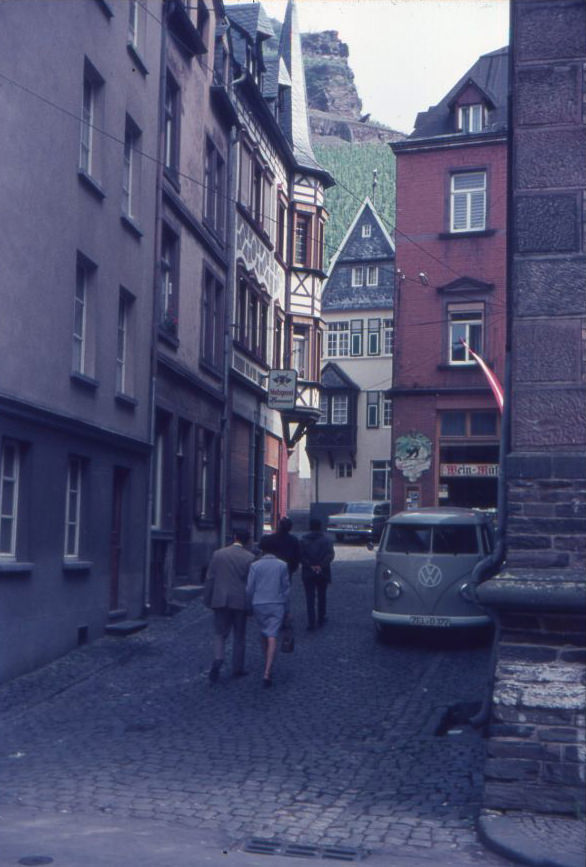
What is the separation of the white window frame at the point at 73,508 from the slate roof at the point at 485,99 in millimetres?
22451

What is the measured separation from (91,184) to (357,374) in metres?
46.3

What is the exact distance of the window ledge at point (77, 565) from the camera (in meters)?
16.3

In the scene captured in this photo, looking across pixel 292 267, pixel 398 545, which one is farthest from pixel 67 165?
pixel 292 267

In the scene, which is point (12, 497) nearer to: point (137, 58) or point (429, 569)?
point (429, 569)

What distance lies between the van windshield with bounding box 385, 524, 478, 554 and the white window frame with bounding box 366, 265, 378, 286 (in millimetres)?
46392

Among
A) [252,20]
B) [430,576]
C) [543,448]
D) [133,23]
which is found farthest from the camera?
[252,20]

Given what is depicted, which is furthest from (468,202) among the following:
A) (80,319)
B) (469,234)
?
(80,319)

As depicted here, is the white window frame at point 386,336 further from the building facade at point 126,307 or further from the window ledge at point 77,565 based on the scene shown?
the window ledge at point 77,565

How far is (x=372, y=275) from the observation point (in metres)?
63.2

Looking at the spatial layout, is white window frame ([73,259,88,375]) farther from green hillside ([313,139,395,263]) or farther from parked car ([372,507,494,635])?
green hillside ([313,139,395,263])

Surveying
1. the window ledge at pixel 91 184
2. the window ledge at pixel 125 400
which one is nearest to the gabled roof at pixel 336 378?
the window ledge at pixel 125 400

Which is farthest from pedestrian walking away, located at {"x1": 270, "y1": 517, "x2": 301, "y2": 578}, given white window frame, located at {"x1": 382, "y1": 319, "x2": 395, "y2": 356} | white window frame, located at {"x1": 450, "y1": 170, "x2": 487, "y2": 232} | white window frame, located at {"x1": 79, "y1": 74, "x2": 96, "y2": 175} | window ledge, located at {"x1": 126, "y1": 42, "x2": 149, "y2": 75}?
white window frame, located at {"x1": 382, "y1": 319, "x2": 395, "y2": 356}

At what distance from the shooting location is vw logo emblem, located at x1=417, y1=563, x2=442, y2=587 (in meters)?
16.9

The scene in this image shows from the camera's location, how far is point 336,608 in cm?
2117
